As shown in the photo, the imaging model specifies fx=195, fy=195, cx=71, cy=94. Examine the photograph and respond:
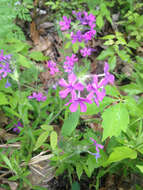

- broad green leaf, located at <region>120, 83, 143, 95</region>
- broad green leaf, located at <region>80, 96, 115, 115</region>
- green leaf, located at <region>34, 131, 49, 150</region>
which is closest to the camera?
broad green leaf, located at <region>80, 96, 115, 115</region>

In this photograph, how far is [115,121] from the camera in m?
1.10

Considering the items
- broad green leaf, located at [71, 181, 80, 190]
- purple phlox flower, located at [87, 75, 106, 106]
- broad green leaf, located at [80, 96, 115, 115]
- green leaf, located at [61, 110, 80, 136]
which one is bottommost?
broad green leaf, located at [71, 181, 80, 190]

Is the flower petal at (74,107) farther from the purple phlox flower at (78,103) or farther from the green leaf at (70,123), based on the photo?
the green leaf at (70,123)

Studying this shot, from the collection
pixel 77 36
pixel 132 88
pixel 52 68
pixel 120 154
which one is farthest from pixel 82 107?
pixel 77 36

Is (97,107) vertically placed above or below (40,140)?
above

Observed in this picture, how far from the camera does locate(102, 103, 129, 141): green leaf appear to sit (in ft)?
3.56

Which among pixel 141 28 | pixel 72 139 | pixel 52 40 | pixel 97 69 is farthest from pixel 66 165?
pixel 141 28

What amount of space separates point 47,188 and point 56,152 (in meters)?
0.44

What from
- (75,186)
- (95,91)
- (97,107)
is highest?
(95,91)

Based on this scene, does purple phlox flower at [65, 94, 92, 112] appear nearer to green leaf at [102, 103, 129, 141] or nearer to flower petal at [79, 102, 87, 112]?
flower petal at [79, 102, 87, 112]

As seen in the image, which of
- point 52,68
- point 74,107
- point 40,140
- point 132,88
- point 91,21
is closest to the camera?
point 74,107

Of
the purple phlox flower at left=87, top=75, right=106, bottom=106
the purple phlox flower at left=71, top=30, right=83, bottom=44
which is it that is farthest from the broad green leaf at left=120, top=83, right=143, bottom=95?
the purple phlox flower at left=71, top=30, right=83, bottom=44

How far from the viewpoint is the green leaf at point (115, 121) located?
1.08m

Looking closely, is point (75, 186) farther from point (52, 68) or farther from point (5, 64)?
point (52, 68)
